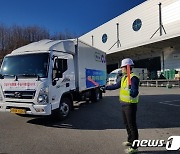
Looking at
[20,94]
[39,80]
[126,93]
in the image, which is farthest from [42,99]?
[126,93]

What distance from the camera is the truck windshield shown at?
24.1ft

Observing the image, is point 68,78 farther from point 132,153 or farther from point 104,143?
point 132,153

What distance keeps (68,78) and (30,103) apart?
207cm

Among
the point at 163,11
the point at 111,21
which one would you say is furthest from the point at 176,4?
the point at 111,21

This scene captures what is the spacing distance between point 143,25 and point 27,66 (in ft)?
89.5

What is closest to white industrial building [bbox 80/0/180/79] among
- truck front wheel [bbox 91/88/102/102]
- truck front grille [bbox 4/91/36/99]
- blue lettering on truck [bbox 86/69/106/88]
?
blue lettering on truck [bbox 86/69/106/88]

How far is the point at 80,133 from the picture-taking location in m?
6.60

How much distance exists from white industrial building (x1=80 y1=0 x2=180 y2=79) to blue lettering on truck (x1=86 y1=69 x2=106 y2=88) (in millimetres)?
11133

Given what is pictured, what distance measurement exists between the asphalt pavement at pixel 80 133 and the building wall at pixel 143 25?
16.4 metres

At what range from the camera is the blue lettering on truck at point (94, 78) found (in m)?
11.5

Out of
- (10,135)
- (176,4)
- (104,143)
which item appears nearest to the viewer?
(104,143)

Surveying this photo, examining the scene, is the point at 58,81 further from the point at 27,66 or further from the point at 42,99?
the point at 27,66

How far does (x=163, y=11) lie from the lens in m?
28.1

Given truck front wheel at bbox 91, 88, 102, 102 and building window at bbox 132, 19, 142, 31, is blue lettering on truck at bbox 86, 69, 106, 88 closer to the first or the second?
truck front wheel at bbox 91, 88, 102, 102
